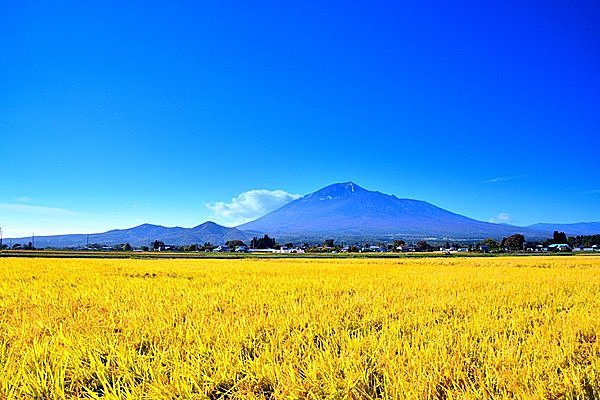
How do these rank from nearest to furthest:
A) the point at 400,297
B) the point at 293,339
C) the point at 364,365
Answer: the point at 364,365 → the point at 293,339 → the point at 400,297

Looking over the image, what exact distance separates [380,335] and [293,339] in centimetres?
123

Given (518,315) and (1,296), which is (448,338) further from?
(1,296)

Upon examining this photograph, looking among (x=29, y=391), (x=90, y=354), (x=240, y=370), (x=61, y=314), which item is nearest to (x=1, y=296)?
(x=61, y=314)

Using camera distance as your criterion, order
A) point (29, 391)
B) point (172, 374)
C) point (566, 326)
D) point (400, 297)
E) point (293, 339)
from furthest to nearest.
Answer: point (400, 297) < point (566, 326) < point (293, 339) < point (172, 374) < point (29, 391)

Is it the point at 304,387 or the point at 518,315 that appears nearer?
the point at 304,387

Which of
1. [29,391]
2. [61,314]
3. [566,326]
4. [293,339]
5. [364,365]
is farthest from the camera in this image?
[61,314]

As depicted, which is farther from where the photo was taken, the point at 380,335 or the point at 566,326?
the point at 566,326

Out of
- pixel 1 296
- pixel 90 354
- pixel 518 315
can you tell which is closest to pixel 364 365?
pixel 90 354

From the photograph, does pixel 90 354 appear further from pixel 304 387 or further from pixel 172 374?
pixel 304 387

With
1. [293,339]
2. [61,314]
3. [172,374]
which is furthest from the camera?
[61,314]

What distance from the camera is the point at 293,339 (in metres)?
5.30

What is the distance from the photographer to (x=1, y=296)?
33.5 ft

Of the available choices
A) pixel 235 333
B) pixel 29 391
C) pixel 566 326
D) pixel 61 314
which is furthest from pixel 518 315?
pixel 61 314

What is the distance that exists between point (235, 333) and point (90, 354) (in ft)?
5.80
